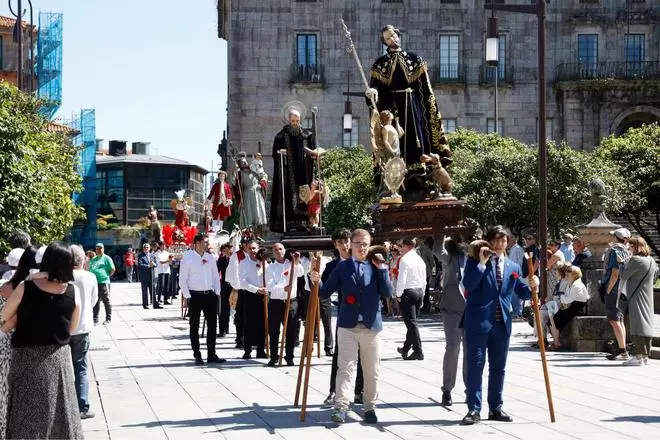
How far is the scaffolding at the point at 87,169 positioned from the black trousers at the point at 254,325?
195 ft

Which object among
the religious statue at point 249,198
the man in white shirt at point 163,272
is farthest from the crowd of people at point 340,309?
the man in white shirt at point 163,272

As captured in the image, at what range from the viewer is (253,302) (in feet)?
60.6

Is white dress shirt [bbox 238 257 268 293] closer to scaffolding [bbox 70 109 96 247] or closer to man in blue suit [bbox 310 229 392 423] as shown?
man in blue suit [bbox 310 229 392 423]

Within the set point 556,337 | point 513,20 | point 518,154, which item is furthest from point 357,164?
point 556,337

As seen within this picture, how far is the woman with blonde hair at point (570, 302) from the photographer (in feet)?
60.8

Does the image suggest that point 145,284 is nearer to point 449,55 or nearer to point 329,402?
point 329,402

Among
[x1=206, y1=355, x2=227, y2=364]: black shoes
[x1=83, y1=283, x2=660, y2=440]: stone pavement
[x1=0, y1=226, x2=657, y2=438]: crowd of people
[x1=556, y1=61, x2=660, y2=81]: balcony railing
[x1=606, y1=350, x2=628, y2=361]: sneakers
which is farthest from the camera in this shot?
[x1=556, y1=61, x2=660, y2=81]: balcony railing

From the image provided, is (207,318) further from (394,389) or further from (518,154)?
(518,154)

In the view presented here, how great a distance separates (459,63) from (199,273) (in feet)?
146

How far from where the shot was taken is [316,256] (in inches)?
513

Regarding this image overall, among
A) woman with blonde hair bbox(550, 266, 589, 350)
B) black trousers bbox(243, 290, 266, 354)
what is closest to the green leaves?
black trousers bbox(243, 290, 266, 354)

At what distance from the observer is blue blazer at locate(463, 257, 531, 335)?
11.7 m

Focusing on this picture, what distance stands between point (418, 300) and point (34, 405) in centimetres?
896

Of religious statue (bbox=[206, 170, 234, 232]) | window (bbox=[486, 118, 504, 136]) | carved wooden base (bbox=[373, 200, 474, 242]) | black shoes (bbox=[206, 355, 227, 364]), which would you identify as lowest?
black shoes (bbox=[206, 355, 227, 364])
